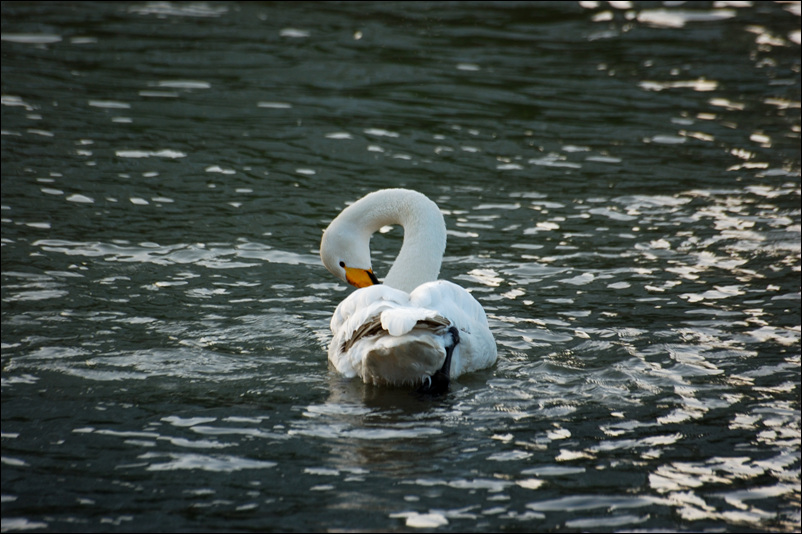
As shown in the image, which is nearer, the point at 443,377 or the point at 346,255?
the point at 443,377

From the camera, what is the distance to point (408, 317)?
6105mm

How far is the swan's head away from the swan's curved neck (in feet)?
0.57

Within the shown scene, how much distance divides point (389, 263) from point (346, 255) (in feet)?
6.10

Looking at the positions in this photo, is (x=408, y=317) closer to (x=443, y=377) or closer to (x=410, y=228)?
(x=443, y=377)

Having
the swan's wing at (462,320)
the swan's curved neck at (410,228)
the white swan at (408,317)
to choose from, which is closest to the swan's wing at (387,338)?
the white swan at (408,317)

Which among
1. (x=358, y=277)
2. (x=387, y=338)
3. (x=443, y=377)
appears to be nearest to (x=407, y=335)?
(x=387, y=338)

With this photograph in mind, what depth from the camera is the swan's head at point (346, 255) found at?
26.9ft

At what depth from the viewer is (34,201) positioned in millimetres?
10820

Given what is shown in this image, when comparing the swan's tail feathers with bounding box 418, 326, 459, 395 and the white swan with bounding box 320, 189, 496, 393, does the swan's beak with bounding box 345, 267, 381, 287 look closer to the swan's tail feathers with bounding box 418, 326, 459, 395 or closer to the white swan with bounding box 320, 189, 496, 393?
the white swan with bounding box 320, 189, 496, 393

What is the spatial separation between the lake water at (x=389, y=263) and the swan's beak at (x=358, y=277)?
47cm

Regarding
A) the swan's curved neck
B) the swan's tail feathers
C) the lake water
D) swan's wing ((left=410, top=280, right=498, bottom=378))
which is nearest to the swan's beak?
the swan's curved neck

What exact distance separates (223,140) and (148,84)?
291cm

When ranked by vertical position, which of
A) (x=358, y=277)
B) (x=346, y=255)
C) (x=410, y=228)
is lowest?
(x=358, y=277)

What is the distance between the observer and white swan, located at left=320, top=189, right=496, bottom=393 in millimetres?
6363
